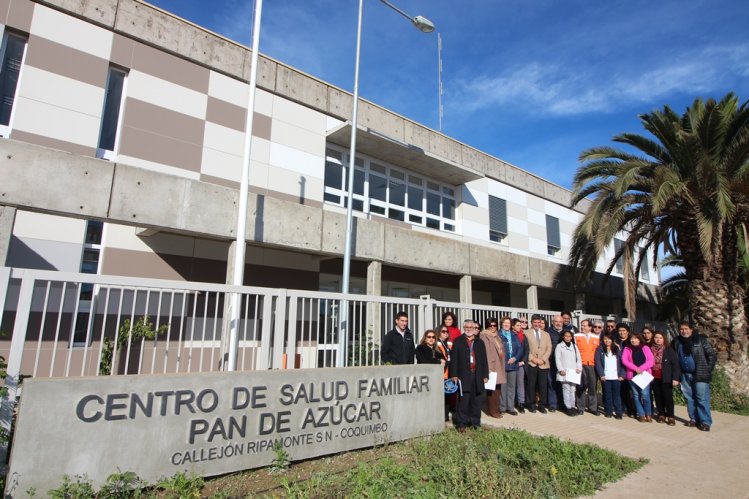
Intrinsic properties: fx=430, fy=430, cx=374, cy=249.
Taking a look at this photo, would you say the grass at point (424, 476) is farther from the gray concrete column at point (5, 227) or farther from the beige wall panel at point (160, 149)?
the beige wall panel at point (160, 149)

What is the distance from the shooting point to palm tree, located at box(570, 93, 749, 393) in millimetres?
10719

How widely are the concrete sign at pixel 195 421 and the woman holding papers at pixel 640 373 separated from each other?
4993 millimetres

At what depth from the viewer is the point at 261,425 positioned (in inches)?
183

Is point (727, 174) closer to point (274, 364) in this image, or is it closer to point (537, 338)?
point (537, 338)

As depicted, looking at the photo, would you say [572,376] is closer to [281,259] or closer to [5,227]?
[281,259]

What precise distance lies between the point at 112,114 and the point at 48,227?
124 inches

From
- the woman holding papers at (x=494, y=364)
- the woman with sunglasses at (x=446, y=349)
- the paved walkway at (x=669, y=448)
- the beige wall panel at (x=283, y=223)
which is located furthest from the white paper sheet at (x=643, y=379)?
the beige wall panel at (x=283, y=223)

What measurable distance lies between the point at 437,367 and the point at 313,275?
7.80 m

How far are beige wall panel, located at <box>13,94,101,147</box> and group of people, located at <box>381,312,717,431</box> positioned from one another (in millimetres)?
9025

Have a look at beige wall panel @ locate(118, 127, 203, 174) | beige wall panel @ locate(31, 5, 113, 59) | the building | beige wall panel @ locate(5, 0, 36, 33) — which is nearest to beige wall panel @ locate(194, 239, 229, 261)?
the building

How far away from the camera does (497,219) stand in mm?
19359

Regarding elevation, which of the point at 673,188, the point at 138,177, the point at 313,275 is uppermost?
the point at 673,188

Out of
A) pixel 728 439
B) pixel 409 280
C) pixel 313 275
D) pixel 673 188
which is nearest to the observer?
Result: pixel 728 439

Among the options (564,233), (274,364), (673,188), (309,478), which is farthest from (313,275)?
(564,233)
